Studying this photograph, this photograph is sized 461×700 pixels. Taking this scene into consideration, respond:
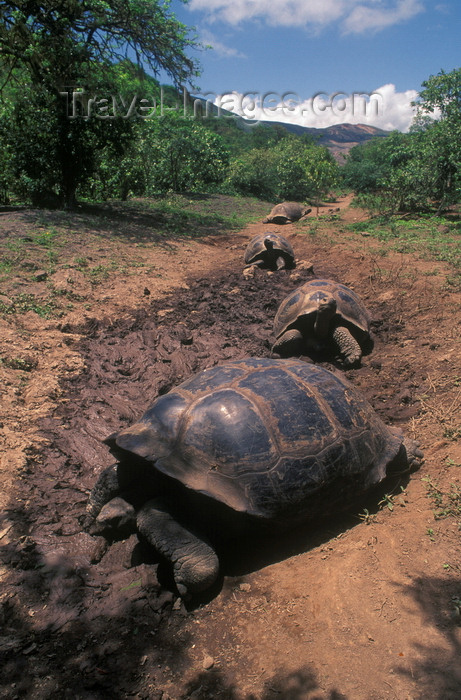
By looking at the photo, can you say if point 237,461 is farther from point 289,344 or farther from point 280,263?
point 280,263

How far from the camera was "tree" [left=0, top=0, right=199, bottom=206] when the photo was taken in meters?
11.7

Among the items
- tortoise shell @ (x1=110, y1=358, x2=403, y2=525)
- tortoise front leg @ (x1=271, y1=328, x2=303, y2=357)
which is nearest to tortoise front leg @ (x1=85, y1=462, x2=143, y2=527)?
tortoise shell @ (x1=110, y1=358, x2=403, y2=525)

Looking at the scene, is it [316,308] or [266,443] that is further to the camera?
[316,308]

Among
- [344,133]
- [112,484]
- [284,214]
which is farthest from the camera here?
[344,133]

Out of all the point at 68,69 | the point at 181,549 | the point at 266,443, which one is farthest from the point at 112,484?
the point at 68,69

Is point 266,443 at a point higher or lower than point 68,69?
lower

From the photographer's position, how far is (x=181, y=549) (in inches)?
107

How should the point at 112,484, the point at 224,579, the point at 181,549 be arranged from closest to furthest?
the point at 181,549 < the point at 224,579 < the point at 112,484

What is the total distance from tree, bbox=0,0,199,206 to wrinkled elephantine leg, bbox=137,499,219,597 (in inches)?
498

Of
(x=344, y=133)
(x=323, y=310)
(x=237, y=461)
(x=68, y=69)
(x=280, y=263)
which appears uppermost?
(x=344, y=133)

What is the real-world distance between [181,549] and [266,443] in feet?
2.81

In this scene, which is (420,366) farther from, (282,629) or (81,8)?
(81,8)

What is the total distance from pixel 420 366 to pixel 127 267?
21.0 feet

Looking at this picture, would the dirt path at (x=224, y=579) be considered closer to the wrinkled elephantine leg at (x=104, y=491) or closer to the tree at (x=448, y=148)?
the wrinkled elephantine leg at (x=104, y=491)
